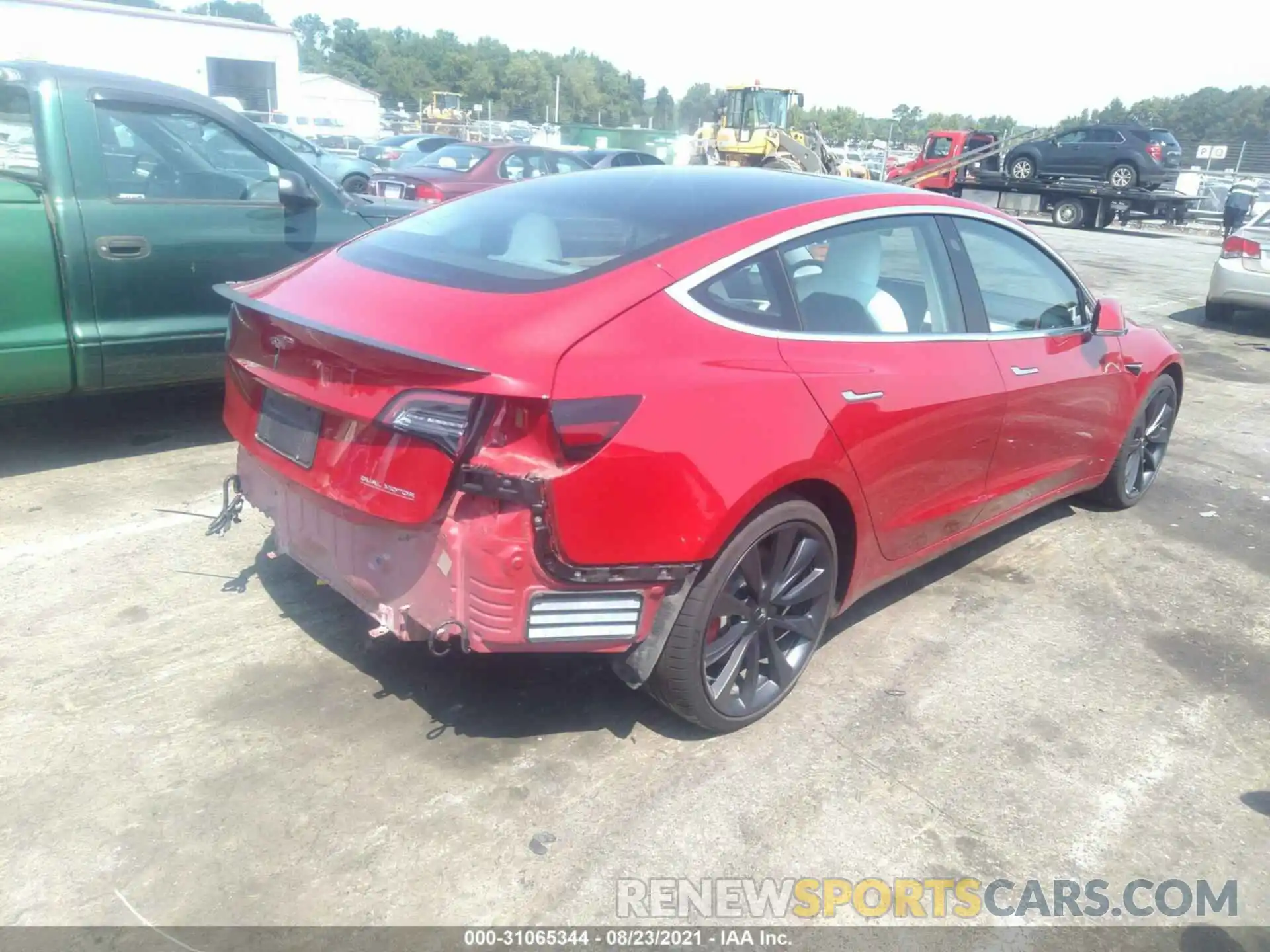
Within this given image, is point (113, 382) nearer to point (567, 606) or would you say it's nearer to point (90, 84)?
point (90, 84)

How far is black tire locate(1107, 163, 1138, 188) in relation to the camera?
25.9 m

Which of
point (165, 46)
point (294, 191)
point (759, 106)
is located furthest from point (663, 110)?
point (294, 191)

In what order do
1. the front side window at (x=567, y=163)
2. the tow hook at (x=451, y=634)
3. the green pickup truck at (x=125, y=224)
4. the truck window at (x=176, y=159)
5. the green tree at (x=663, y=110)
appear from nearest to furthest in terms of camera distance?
the tow hook at (x=451, y=634), the green pickup truck at (x=125, y=224), the truck window at (x=176, y=159), the front side window at (x=567, y=163), the green tree at (x=663, y=110)

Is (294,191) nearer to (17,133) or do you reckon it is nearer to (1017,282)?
(17,133)

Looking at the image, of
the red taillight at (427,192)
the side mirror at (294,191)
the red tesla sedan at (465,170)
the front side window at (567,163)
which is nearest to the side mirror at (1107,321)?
the side mirror at (294,191)

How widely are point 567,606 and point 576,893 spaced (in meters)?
0.70

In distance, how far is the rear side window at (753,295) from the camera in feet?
9.34

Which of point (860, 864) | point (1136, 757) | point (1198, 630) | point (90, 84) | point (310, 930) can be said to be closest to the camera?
point (310, 930)

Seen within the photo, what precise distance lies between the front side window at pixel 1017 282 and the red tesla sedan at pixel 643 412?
0.09ft

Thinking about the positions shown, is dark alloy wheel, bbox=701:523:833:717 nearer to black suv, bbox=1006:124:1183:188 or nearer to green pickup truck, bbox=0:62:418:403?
green pickup truck, bbox=0:62:418:403

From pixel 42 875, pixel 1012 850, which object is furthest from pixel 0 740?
pixel 1012 850

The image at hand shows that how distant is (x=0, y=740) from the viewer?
2869 millimetres

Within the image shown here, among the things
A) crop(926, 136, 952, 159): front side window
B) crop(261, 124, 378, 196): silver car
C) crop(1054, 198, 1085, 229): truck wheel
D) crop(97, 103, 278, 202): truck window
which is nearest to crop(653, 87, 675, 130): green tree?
crop(926, 136, 952, 159): front side window

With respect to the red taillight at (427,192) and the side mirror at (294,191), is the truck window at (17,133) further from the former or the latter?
the red taillight at (427,192)
